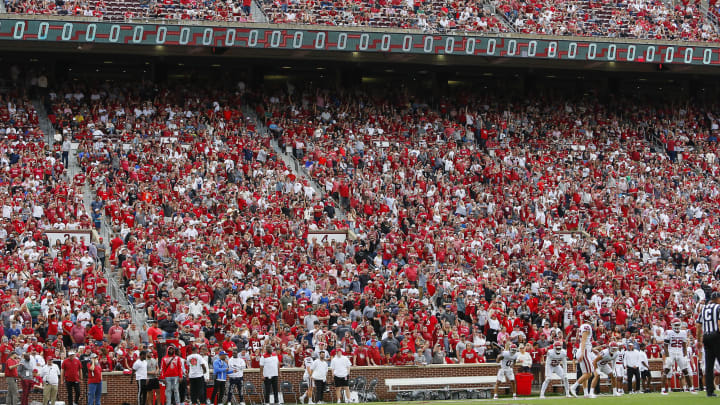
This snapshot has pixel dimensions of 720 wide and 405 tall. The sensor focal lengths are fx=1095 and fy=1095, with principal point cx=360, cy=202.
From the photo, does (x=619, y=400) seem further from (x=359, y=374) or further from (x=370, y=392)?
(x=359, y=374)

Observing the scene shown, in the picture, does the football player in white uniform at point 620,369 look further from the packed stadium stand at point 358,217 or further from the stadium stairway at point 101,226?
the stadium stairway at point 101,226

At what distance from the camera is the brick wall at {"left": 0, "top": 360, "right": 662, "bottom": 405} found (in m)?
19.5

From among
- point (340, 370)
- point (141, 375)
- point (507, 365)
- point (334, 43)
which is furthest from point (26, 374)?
point (334, 43)

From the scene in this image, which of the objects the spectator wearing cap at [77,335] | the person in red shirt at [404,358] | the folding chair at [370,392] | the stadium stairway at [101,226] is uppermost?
the stadium stairway at [101,226]

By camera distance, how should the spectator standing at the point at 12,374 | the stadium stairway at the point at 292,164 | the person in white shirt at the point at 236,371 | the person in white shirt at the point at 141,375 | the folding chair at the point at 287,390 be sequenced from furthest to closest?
the stadium stairway at the point at 292,164 < the folding chair at the point at 287,390 < the person in white shirt at the point at 236,371 < the person in white shirt at the point at 141,375 < the spectator standing at the point at 12,374

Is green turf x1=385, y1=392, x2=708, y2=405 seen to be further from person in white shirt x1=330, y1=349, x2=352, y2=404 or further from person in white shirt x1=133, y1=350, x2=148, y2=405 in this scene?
person in white shirt x1=133, y1=350, x2=148, y2=405

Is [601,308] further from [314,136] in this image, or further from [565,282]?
[314,136]

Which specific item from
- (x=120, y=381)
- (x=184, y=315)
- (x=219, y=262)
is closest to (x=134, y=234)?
(x=219, y=262)

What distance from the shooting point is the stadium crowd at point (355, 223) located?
2231 cm

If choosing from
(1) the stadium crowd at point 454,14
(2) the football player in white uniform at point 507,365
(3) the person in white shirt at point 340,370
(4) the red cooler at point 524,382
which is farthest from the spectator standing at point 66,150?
(4) the red cooler at point 524,382

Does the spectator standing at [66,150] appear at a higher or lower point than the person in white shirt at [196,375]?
higher

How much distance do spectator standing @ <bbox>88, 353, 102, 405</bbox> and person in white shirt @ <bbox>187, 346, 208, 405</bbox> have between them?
1.53 m

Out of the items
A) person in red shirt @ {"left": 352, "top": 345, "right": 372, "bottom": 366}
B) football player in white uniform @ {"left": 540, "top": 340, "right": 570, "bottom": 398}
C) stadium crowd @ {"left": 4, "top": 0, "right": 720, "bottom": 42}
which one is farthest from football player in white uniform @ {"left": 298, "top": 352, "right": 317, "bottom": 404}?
stadium crowd @ {"left": 4, "top": 0, "right": 720, "bottom": 42}

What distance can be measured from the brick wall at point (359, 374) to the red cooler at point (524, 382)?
0.88 meters
